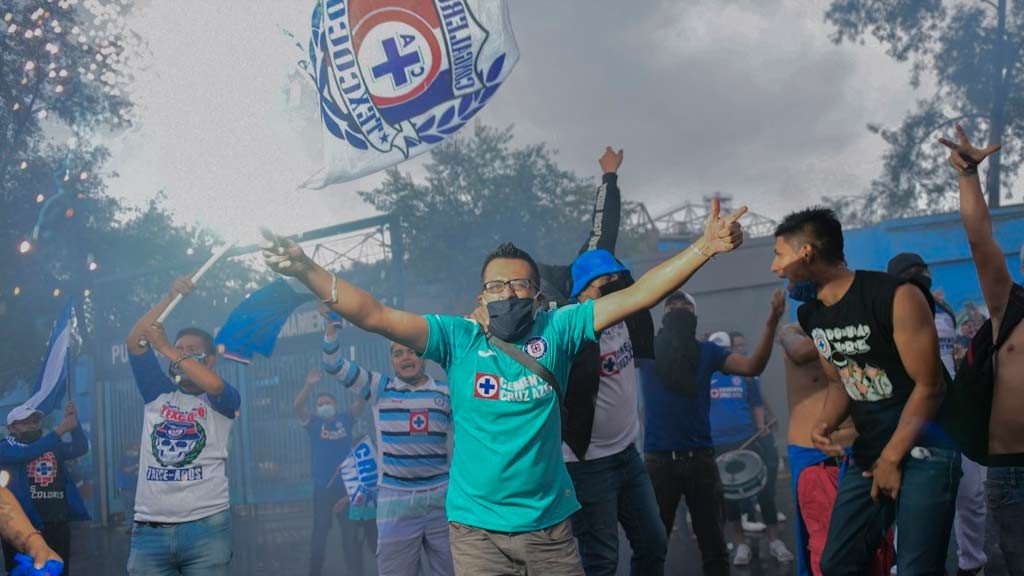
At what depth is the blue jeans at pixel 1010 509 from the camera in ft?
12.7

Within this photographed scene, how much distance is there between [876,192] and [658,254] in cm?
906

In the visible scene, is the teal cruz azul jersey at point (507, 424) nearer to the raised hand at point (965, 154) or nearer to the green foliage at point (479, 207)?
the raised hand at point (965, 154)

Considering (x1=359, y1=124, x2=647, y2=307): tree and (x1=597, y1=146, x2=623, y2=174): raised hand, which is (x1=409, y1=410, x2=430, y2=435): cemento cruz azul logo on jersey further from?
(x1=359, y1=124, x2=647, y2=307): tree

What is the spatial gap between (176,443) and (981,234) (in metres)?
4.39

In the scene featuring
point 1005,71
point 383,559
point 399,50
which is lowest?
point 383,559

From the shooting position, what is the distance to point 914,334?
3.39 meters

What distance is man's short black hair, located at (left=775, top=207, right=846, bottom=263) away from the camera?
12.4ft

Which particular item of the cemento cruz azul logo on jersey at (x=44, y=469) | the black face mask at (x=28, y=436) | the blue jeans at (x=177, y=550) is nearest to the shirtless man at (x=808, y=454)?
the blue jeans at (x=177, y=550)

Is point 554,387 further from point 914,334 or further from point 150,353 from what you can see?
point 150,353

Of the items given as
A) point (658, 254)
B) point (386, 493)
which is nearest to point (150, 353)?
point (386, 493)

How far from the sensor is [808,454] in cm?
444

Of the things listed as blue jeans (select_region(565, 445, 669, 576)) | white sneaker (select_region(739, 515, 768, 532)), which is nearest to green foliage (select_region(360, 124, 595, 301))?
white sneaker (select_region(739, 515, 768, 532))

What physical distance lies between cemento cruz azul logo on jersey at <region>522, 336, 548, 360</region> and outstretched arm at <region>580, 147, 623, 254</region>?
198cm

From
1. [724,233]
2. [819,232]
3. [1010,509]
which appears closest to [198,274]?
[724,233]
